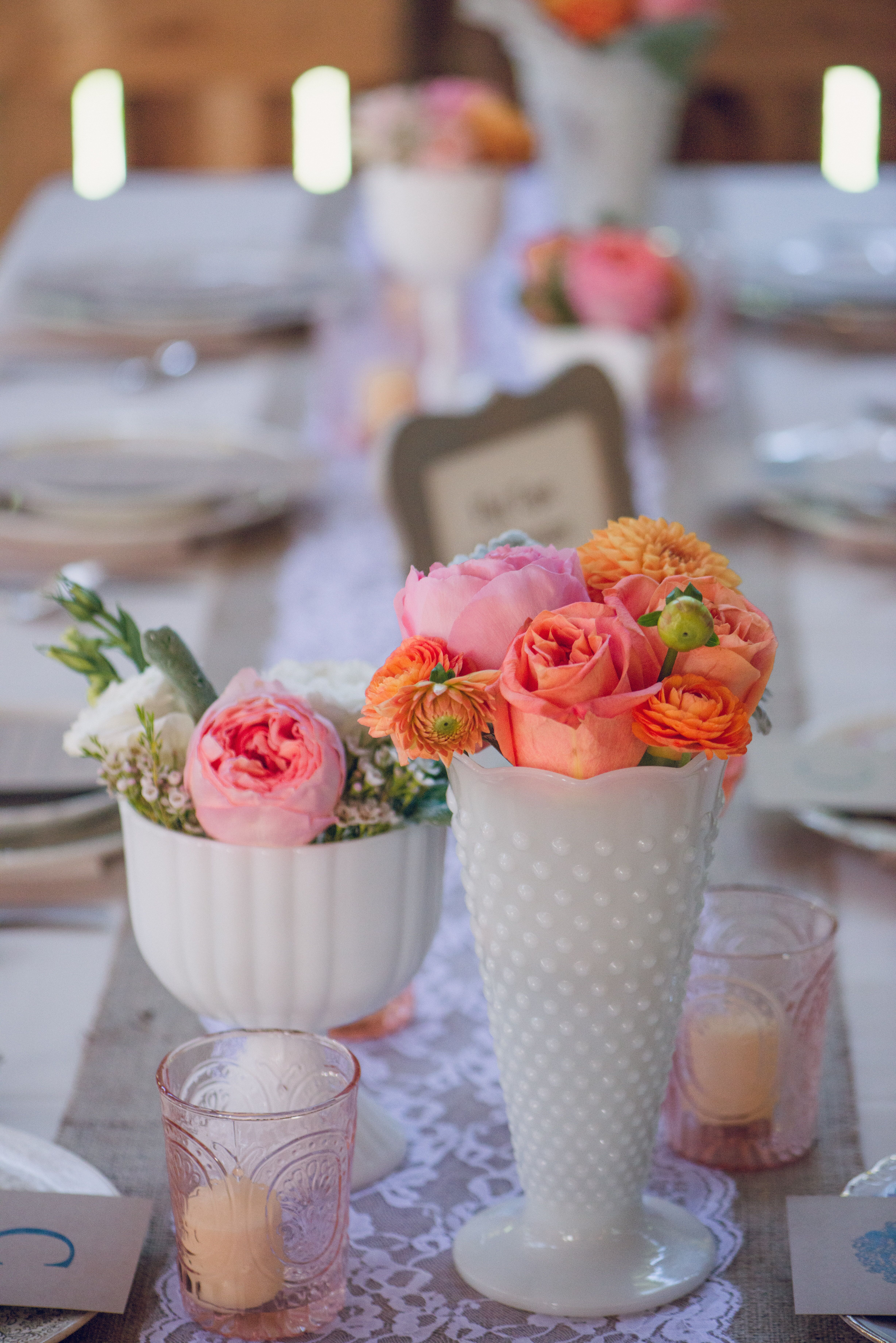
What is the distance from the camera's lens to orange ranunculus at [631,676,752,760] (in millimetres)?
568

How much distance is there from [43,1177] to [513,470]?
745mm

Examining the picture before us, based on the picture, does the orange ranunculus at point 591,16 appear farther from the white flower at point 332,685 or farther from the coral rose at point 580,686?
the coral rose at point 580,686

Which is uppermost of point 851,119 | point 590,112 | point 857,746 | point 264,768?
point 851,119

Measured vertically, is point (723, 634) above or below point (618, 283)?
below

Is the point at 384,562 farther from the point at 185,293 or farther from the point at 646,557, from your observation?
the point at 646,557

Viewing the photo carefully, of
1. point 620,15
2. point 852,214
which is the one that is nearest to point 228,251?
point 620,15

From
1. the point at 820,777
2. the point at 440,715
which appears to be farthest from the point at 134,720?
the point at 820,777

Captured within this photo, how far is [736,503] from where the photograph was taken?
1.65 metres

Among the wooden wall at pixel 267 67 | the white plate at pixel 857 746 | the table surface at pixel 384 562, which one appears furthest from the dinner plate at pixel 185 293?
the wooden wall at pixel 267 67

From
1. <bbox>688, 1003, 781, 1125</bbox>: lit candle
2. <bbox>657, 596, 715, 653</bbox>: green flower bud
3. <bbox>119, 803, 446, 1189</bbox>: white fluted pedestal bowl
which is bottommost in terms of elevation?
<bbox>688, 1003, 781, 1125</bbox>: lit candle

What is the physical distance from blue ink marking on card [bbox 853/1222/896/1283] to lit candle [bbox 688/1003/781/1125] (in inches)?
4.0

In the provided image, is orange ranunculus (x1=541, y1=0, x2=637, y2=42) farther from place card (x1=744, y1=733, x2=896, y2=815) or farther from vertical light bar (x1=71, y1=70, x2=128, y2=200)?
vertical light bar (x1=71, y1=70, x2=128, y2=200)

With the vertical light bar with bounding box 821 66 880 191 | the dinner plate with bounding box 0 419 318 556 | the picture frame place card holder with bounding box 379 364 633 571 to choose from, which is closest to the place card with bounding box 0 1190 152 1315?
the picture frame place card holder with bounding box 379 364 633 571

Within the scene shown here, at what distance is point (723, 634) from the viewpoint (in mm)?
588
